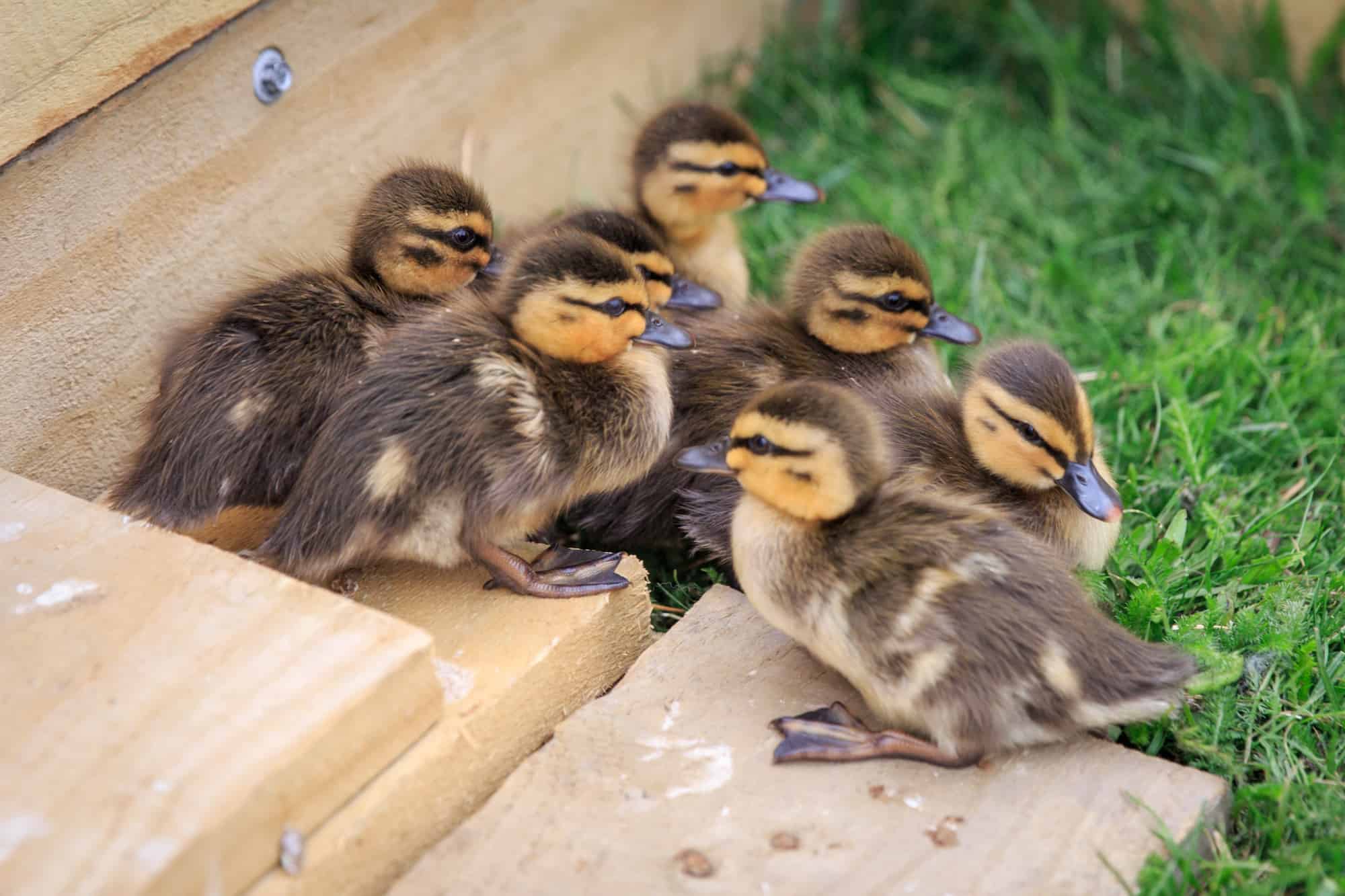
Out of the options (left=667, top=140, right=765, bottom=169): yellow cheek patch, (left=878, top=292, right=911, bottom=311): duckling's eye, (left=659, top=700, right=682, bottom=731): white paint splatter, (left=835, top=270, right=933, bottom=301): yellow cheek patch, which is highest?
(left=667, top=140, right=765, bottom=169): yellow cheek patch

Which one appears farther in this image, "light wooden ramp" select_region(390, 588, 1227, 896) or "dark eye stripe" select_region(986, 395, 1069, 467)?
"dark eye stripe" select_region(986, 395, 1069, 467)

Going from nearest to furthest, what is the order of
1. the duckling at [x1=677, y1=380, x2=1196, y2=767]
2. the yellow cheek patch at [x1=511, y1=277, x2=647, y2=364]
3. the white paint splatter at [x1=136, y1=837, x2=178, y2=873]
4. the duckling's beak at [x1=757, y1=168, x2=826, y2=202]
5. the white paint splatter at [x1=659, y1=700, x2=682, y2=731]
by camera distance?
the white paint splatter at [x1=136, y1=837, x2=178, y2=873]
the duckling at [x1=677, y1=380, x2=1196, y2=767]
the white paint splatter at [x1=659, y1=700, x2=682, y2=731]
the yellow cheek patch at [x1=511, y1=277, x2=647, y2=364]
the duckling's beak at [x1=757, y1=168, x2=826, y2=202]

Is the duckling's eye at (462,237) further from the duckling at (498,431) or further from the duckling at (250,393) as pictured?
the duckling at (498,431)

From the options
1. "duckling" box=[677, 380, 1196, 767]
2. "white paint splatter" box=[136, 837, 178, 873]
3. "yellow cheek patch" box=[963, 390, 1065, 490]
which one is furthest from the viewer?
"yellow cheek patch" box=[963, 390, 1065, 490]

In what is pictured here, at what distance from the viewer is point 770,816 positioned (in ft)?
8.02

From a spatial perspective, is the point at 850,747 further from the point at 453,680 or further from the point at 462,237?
the point at 462,237

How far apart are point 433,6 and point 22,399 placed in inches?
61.9

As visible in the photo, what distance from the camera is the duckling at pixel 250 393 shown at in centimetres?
277

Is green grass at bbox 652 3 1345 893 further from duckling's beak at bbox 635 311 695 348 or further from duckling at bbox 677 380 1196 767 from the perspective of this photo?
duckling's beak at bbox 635 311 695 348

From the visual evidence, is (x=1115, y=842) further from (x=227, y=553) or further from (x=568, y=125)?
(x=568, y=125)

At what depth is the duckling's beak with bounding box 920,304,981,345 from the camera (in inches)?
132

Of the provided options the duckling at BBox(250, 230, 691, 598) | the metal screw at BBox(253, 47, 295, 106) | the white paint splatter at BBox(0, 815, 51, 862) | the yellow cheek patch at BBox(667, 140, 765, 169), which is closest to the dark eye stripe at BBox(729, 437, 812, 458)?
the duckling at BBox(250, 230, 691, 598)

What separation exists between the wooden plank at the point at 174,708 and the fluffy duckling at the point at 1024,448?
1156mm

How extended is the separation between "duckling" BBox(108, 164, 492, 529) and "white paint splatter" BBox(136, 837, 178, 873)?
890mm
